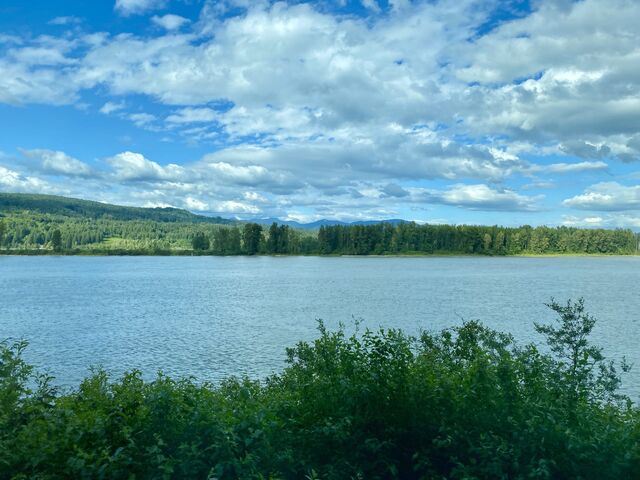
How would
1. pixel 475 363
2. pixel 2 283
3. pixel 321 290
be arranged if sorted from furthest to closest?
pixel 2 283
pixel 321 290
pixel 475 363

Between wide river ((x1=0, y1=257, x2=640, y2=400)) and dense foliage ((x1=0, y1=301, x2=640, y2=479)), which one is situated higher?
dense foliage ((x1=0, y1=301, x2=640, y2=479))

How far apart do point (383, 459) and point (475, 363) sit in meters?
2.87

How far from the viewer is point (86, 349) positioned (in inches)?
1497

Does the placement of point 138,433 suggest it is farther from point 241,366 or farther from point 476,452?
point 241,366

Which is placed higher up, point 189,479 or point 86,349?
point 189,479

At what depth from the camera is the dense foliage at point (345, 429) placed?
8695 mm

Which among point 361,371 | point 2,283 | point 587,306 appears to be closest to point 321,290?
point 587,306

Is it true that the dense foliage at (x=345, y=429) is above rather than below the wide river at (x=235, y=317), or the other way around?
above

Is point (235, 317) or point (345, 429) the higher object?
point (345, 429)

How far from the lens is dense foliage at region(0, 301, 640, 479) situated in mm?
8695

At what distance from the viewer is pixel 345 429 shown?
10.4 m

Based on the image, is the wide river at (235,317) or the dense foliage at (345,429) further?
the wide river at (235,317)

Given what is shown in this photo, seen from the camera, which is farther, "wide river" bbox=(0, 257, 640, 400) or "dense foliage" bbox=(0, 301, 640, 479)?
"wide river" bbox=(0, 257, 640, 400)

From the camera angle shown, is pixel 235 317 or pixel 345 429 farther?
pixel 235 317
